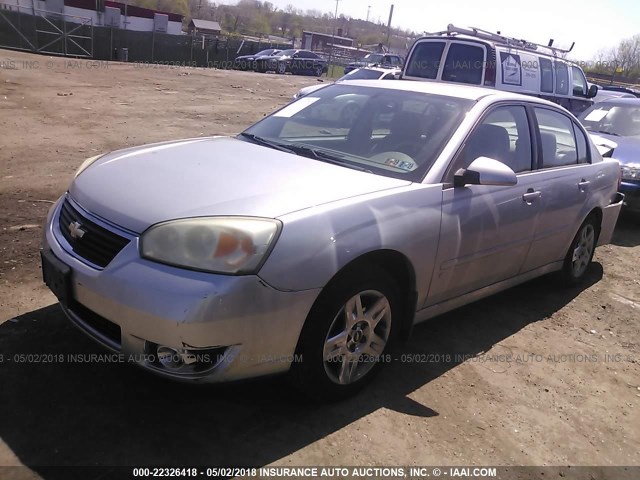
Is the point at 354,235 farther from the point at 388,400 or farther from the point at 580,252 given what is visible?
the point at 580,252

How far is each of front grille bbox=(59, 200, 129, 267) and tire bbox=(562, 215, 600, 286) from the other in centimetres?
378

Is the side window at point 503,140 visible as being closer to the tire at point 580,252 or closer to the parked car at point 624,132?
the tire at point 580,252

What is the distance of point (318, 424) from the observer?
2.80 metres

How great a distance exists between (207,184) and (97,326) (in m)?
0.86

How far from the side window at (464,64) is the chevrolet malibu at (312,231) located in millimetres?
6210

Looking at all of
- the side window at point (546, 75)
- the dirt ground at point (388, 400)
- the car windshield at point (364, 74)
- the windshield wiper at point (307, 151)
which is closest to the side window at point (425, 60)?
the side window at point (546, 75)

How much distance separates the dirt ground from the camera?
2.55 metres

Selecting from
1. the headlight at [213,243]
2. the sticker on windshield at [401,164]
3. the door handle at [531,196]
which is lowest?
the headlight at [213,243]

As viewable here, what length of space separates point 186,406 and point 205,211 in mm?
1017

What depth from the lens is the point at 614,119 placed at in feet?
28.9

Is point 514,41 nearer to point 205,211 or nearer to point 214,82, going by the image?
point 205,211

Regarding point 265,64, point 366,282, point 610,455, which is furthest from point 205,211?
point 265,64

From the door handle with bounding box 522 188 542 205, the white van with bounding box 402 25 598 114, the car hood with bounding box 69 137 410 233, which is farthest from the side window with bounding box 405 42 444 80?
the car hood with bounding box 69 137 410 233

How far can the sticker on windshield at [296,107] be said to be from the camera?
4.14 m
